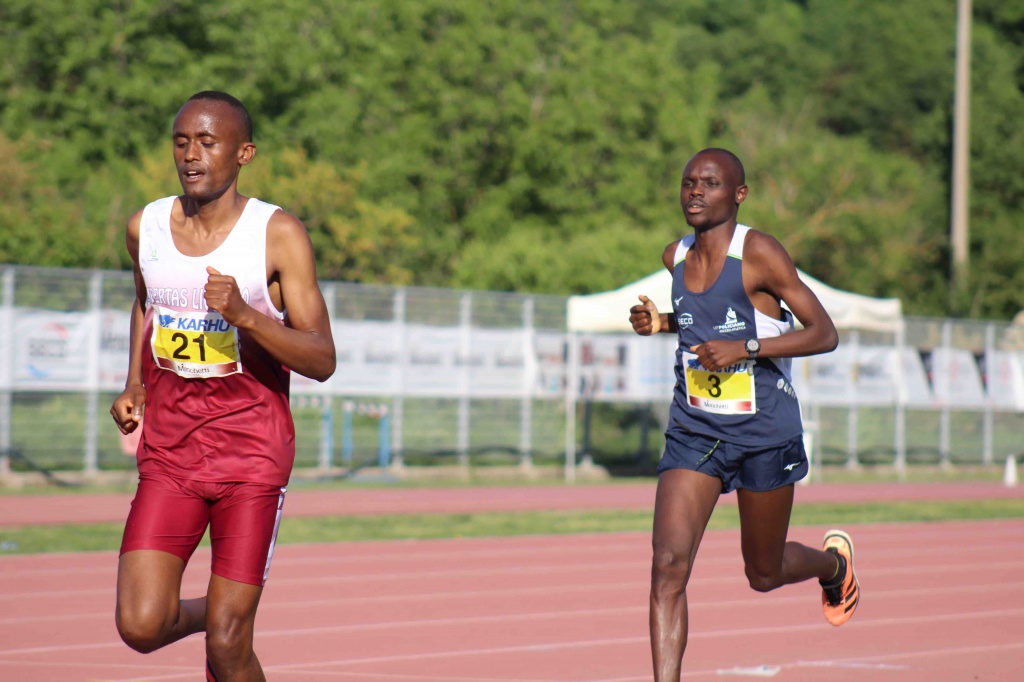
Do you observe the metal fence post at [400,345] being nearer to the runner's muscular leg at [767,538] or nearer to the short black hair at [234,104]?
the runner's muscular leg at [767,538]

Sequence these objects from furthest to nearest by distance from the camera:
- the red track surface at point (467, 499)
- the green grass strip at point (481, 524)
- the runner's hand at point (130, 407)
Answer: the red track surface at point (467, 499) < the green grass strip at point (481, 524) < the runner's hand at point (130, 407)

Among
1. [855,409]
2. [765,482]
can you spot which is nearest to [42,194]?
[855,409]

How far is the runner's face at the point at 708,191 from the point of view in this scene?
582cm

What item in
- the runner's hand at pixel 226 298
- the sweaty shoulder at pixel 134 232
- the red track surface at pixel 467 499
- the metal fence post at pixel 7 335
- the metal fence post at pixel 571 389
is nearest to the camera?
the runner's hand at pixel 226 298

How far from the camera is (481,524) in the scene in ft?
47.0

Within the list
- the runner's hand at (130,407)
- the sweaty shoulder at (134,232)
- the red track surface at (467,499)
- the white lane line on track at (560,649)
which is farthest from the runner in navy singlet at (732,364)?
the red track surface at (467,499)

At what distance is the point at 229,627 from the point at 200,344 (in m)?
0.83

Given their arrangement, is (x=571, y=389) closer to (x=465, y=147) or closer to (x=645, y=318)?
(x=645, y=318)

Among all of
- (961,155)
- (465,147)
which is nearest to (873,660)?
(961,155)

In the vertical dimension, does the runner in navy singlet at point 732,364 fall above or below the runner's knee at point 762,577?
above

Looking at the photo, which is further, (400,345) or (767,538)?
(400,345)

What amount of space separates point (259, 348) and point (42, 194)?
76.1ft

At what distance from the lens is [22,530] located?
42.3ft

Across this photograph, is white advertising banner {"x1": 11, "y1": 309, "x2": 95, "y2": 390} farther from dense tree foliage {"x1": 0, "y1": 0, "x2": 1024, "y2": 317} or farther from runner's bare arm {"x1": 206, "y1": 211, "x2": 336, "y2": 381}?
runner's bare arm {"x1": 206, "y1": 211, "x2": 336, "y2": 381}
